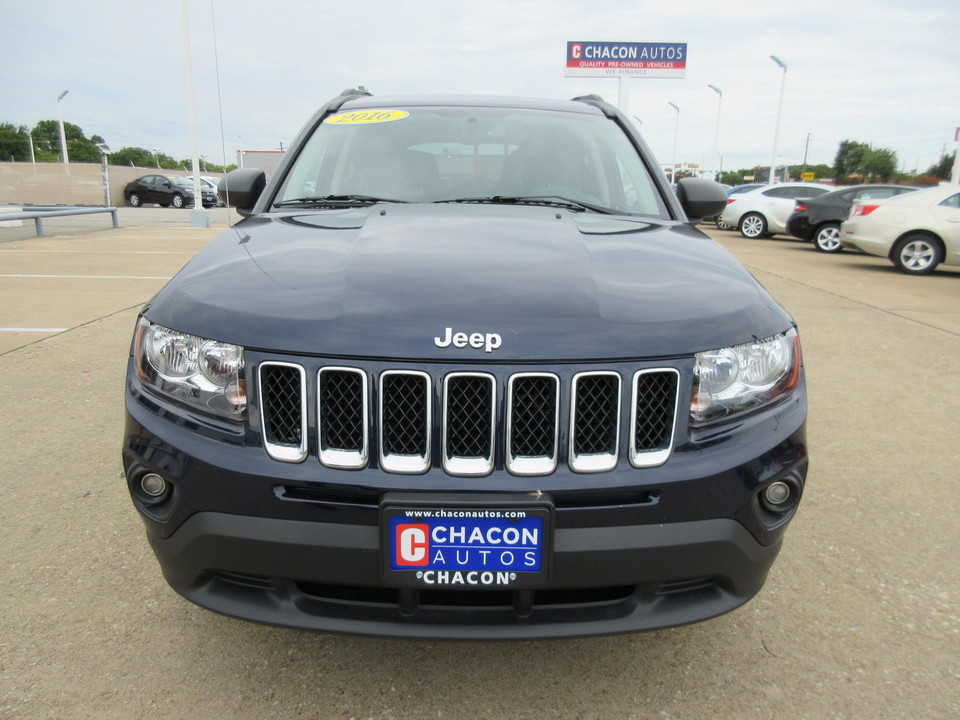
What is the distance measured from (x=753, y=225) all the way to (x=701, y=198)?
16.8m

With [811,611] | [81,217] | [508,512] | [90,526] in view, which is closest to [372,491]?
[508,512]

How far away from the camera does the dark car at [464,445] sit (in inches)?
62.2

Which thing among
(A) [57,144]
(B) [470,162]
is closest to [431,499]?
(B) [470,162]

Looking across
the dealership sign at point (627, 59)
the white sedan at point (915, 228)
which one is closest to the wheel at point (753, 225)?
the white sedan at point (915, 228)

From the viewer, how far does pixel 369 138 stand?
9.93 ft

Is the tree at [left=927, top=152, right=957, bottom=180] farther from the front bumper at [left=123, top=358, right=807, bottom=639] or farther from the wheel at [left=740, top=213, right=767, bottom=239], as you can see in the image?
the front bumper at [left=123, top=358, right=807, bottom=639]

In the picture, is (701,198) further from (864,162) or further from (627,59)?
(864,162)

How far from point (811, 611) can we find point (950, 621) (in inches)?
16.6

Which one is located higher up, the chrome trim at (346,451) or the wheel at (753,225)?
the chrome trim at (346,451)

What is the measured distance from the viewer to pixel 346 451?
1.62 metres

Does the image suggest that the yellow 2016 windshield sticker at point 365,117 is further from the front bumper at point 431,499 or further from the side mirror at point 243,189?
the front bumper at point 431,499

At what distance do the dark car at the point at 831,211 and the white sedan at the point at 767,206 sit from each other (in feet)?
5.68

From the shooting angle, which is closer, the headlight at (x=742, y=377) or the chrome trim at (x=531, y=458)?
the chrome trim at (x=531, y=458)

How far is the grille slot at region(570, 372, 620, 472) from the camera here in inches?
63.2
